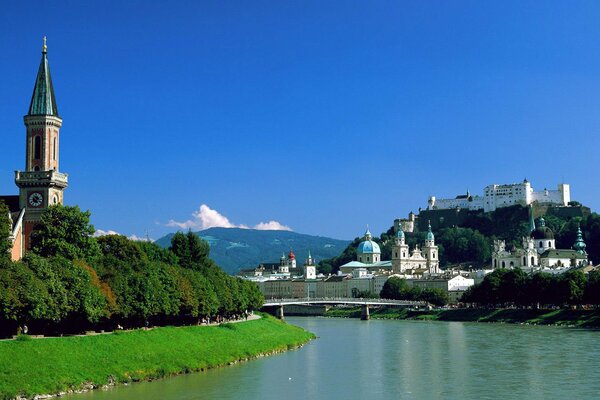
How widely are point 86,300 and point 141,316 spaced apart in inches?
253

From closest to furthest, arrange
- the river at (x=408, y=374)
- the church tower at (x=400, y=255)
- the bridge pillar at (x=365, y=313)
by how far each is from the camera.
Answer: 1. the river at (x=408, y=374)
2. the bridge pillar at (x=365, y=313)
3. the church tower at (x=400, y=255)

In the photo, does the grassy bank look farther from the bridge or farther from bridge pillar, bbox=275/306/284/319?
the bridge

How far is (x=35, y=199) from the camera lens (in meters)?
53.2

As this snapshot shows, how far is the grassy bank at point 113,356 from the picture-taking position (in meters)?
32.8

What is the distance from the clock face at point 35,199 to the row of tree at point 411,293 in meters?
72.0

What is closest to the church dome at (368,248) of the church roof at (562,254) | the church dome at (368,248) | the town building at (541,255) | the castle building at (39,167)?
the church dome at (368,248)

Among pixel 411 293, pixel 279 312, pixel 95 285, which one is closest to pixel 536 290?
pixel 279 312

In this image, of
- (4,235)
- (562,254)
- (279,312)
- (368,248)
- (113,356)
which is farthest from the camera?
(368,248)

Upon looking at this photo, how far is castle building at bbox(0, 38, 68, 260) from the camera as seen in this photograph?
173 feet

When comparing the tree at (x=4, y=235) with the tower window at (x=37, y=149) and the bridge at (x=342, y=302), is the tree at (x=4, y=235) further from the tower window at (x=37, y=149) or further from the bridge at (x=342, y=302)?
the bridge at (x=342, y=302)

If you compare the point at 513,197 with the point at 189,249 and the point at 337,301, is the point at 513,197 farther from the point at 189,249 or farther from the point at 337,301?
the point at 189,249

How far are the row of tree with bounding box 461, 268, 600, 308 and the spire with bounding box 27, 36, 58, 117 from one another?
49438 millimetres

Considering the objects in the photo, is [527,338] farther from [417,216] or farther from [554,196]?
[417,216]

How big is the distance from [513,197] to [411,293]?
51.7 metres
